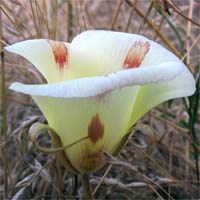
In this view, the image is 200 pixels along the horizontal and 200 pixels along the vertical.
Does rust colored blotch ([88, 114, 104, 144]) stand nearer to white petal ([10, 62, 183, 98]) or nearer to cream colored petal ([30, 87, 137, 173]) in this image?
cream colored petal ([30, 87, 137, 173])

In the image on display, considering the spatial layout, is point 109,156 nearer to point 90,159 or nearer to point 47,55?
point 90,159

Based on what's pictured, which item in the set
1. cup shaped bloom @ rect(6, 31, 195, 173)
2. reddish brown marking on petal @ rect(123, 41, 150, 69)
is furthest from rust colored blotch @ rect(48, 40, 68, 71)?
reddish brown marking on petal @ rect(123, 41, 150, 69)

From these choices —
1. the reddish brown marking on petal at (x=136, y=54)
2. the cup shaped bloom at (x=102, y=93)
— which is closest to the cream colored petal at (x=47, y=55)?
the cup shaped bloom at (x=102, y=93)

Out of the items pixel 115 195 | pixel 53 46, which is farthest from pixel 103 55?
pixel 115 195

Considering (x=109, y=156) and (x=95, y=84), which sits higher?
(x=95, y=84)

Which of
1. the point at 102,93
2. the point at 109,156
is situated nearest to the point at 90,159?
the point at 109,156

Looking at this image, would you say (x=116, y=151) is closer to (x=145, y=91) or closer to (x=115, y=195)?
(x=145, y=91)
